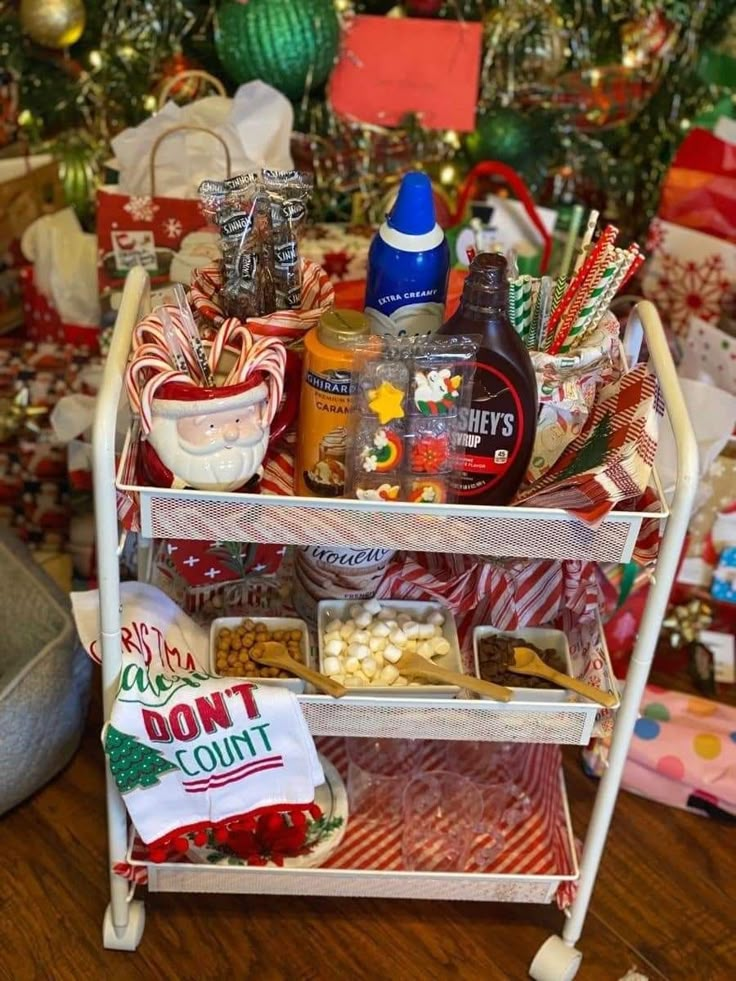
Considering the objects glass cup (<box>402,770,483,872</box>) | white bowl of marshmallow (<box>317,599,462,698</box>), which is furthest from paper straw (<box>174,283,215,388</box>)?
glass cup (<box>402,770,483,872</box>)

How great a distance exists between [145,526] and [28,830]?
690 mm

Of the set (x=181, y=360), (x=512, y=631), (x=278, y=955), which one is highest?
(x=181, y=360)

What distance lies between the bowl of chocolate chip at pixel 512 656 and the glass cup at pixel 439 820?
0.30 meters

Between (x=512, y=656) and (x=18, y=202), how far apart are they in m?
1.26

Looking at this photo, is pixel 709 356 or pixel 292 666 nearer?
pixel 292 666

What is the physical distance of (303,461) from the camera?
3.91 ft

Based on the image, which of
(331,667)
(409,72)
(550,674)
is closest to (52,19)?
(409,72)

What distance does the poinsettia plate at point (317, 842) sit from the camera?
1.43m

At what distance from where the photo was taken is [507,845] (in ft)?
4.91

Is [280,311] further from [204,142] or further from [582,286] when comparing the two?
[204,142]

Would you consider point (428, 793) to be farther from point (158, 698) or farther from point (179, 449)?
point (179, 449)

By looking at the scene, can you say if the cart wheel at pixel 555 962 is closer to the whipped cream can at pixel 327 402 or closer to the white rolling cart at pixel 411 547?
the white rolling cart at pixel 411 547


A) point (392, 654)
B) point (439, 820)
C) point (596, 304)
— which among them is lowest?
point (439, 820)

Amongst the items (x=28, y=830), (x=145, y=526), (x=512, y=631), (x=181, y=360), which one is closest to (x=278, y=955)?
(x=28, y=830)
